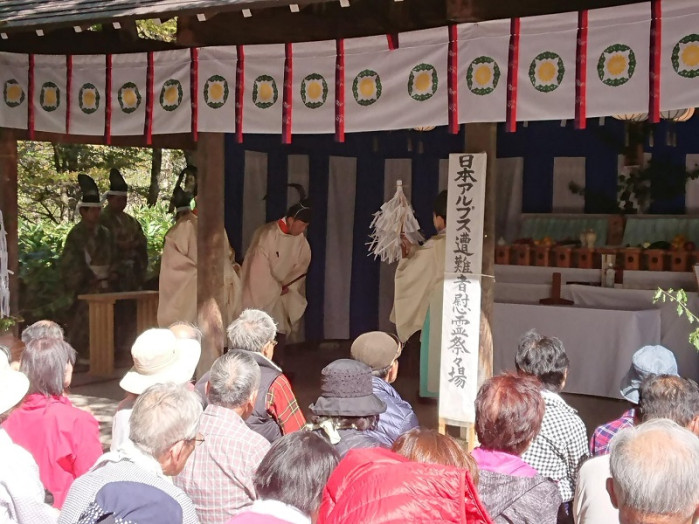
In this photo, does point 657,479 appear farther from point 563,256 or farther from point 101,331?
point 101,331

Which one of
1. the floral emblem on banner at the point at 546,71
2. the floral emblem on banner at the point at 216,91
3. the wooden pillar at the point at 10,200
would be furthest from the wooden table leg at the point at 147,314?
the floral emblem on banner at the point at 546,71

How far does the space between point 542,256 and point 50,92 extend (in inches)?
189

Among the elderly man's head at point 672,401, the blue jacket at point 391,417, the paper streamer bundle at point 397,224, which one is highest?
the paper streamer bundle at point 397,224

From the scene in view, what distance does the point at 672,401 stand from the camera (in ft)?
10.0

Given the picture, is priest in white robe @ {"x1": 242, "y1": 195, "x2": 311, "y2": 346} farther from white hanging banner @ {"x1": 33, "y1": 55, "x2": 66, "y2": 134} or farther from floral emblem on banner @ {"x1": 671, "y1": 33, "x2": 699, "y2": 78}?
floral emblem on banner @ {"x1": 671, "y1": 33, "x2": 699, "y2": 78}

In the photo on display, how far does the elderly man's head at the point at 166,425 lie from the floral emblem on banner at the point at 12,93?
17.4 ft

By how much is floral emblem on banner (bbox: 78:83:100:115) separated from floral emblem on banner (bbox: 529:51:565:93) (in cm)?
362

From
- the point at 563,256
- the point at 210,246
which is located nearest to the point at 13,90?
the point at 210,246

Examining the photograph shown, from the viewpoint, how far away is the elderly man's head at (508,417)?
2.69 m

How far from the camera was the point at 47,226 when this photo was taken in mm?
14062

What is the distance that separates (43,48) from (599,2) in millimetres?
4548

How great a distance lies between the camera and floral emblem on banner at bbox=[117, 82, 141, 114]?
21.9ft

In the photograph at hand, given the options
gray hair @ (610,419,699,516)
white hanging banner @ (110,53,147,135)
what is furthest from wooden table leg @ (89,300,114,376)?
gray hair @ (610,419,699,516)

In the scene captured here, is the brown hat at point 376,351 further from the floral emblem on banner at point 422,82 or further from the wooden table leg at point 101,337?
the wooden table leg at point 101,337
